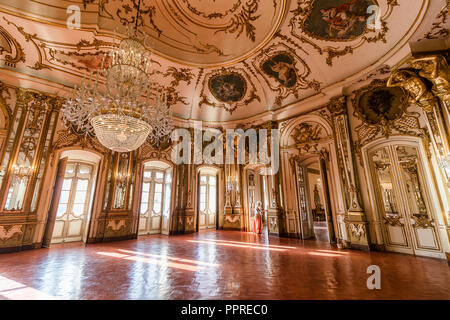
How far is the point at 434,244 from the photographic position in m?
4.52

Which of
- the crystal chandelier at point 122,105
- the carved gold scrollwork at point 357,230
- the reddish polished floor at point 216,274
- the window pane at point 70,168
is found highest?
the crystal chandelier at point 122,105

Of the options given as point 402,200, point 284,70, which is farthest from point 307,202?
point 284,70

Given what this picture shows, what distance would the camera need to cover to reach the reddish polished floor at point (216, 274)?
261 cm

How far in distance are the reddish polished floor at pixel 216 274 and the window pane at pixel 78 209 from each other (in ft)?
6.72

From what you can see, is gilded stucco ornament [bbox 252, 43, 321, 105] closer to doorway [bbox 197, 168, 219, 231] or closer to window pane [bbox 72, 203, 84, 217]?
doorway [bbox 197, 168, 219, 231]

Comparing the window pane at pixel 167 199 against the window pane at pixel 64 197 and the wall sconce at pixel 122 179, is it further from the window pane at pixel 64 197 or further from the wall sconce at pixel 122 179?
the window pane at pixel 64 197

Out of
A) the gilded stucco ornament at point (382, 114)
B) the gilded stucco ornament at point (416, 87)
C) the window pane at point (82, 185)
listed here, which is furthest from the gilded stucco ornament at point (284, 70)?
the window pane at point (82, 185)

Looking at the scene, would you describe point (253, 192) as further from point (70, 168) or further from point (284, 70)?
point (70, 168)

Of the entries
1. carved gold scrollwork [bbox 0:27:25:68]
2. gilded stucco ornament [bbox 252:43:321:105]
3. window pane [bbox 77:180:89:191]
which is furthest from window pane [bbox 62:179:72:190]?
gilded stucco ornament [bbox 252:43:321:105]

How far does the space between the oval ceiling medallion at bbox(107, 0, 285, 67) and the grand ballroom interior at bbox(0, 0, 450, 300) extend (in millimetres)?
36

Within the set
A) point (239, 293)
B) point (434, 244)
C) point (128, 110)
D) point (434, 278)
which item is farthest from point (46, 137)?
point (434, 244)

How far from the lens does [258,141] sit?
882 cm

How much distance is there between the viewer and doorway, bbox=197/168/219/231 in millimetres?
9781

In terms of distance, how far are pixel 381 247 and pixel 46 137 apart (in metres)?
10.4
